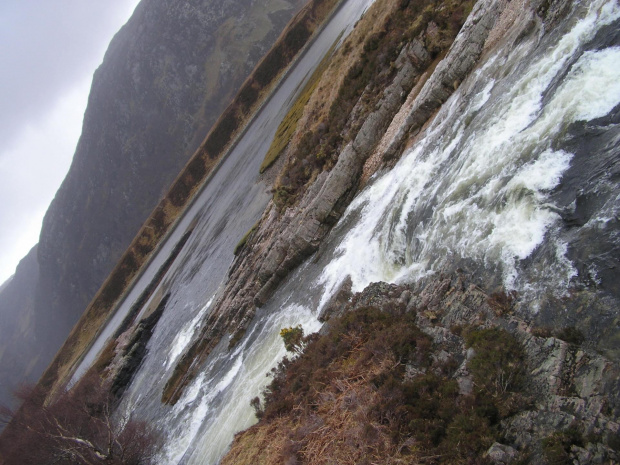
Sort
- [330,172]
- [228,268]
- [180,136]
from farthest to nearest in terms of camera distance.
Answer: [180,136], [228,268], [330,172]

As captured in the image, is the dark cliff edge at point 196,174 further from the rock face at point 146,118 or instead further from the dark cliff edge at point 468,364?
the dark cliff edge at point 468,364

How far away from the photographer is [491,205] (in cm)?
1292

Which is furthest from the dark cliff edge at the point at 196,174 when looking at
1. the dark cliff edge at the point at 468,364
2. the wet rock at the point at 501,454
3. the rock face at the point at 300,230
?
the wet rock at the point at 501,454

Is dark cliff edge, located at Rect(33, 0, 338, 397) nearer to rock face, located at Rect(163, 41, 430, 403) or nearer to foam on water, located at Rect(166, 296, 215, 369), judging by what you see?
foam on water, located at Rect(166, 296, 215, 369)

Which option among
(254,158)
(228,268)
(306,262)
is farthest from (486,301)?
(254,158)

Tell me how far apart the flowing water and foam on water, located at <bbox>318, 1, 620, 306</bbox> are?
1.9 inches

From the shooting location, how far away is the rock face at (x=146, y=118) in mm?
164625

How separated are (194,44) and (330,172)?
17462 cm

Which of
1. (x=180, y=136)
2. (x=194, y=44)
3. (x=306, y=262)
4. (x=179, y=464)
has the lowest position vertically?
(x=179, y=464)

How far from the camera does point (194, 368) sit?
32.2 m

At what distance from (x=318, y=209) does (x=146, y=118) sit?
585 ft

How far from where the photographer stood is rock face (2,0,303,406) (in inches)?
6481

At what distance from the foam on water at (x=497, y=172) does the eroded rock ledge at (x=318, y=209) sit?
2.21 metres

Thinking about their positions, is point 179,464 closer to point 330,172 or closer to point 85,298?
point 330,172
